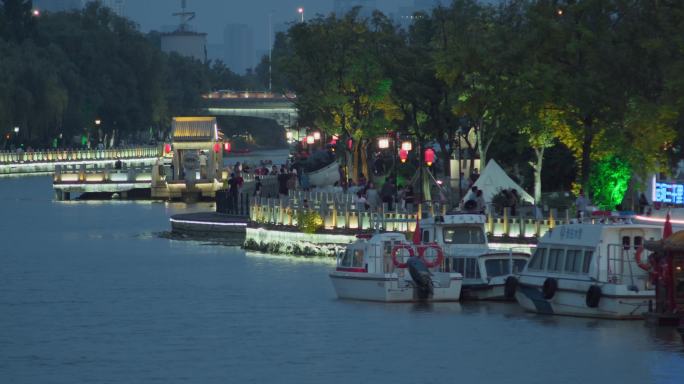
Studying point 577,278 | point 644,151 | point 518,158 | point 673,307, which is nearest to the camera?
point 673,307

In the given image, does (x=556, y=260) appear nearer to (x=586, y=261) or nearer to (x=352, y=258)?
(x=586, y=261)

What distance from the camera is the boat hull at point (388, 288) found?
49594 mm

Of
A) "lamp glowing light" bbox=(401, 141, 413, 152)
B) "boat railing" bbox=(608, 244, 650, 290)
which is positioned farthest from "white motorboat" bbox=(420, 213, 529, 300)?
"lamp glowing light" bbox=(401, 141, 413, 152)

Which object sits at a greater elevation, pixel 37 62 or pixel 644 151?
pixel 37 62

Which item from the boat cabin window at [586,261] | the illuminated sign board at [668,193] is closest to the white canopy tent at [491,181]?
the illuminated sign board at [668,193]

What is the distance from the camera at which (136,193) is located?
11206 centimetres

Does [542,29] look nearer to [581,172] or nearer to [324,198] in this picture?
[581,172]

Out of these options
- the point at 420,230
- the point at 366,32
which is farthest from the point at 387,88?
the point at 420,230

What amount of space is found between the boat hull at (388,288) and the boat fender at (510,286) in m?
1.29

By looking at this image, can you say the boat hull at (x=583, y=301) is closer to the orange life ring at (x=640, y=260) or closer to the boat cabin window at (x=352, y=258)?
the orange life ring at (x=640, y=260)

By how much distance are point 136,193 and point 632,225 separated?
2738 inches

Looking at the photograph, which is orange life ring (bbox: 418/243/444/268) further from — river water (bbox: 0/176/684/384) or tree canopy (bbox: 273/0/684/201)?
tree canopy (bbox: 273/0/684/201)

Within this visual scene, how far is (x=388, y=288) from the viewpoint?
49969 millimetres

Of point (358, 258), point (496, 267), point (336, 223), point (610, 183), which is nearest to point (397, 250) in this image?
point (358, 258)
